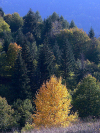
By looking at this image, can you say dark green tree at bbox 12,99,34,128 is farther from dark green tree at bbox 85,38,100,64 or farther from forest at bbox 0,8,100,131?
dark green tree at bbox 85,38,100,64

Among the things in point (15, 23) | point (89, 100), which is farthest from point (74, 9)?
point (89, 100)

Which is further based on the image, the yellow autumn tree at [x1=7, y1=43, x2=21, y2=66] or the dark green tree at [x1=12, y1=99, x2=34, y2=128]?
the yellow autumn tree at [x1=7, y1=43, x2=21, y2=66]

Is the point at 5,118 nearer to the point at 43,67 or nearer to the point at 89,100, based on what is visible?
the point at 89,100

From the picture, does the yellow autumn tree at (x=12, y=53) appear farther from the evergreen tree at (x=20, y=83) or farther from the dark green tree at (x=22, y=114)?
the dark green tree at (x=22, y=114)

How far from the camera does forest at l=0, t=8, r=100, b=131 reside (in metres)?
22.8

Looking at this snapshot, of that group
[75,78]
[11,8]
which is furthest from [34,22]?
[11,8]

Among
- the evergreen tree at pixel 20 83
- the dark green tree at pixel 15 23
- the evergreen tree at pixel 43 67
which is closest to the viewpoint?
the evergreen tree at pixel 20 83

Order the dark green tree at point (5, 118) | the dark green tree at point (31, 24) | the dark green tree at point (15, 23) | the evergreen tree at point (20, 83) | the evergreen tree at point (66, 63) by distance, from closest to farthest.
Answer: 1. the dark green tree at point (5, 118)
2. the evergreen tree at point (20, 83)
3. the evergreen tree at point (66, 63)
4. the dark green tree at point (31, 24)
5. the dark green tree at point (15, 23)

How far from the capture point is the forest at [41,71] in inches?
899

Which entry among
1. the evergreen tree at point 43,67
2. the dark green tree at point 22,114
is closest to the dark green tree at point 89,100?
the dark green tree at point 22,114

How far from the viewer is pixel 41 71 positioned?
3073 centimetres

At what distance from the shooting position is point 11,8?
11438cm

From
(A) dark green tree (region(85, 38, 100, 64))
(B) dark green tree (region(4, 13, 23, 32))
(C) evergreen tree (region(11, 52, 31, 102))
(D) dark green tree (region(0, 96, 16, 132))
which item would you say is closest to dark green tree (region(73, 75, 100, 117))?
(C) evergreen tree (region(11, 52, 31, 102))

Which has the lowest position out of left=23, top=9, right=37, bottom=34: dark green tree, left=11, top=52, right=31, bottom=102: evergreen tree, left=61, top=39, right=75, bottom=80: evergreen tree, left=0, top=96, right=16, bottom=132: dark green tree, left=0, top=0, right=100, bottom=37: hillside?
left=0, top=96, right=16, bottom=132: dark green tree
